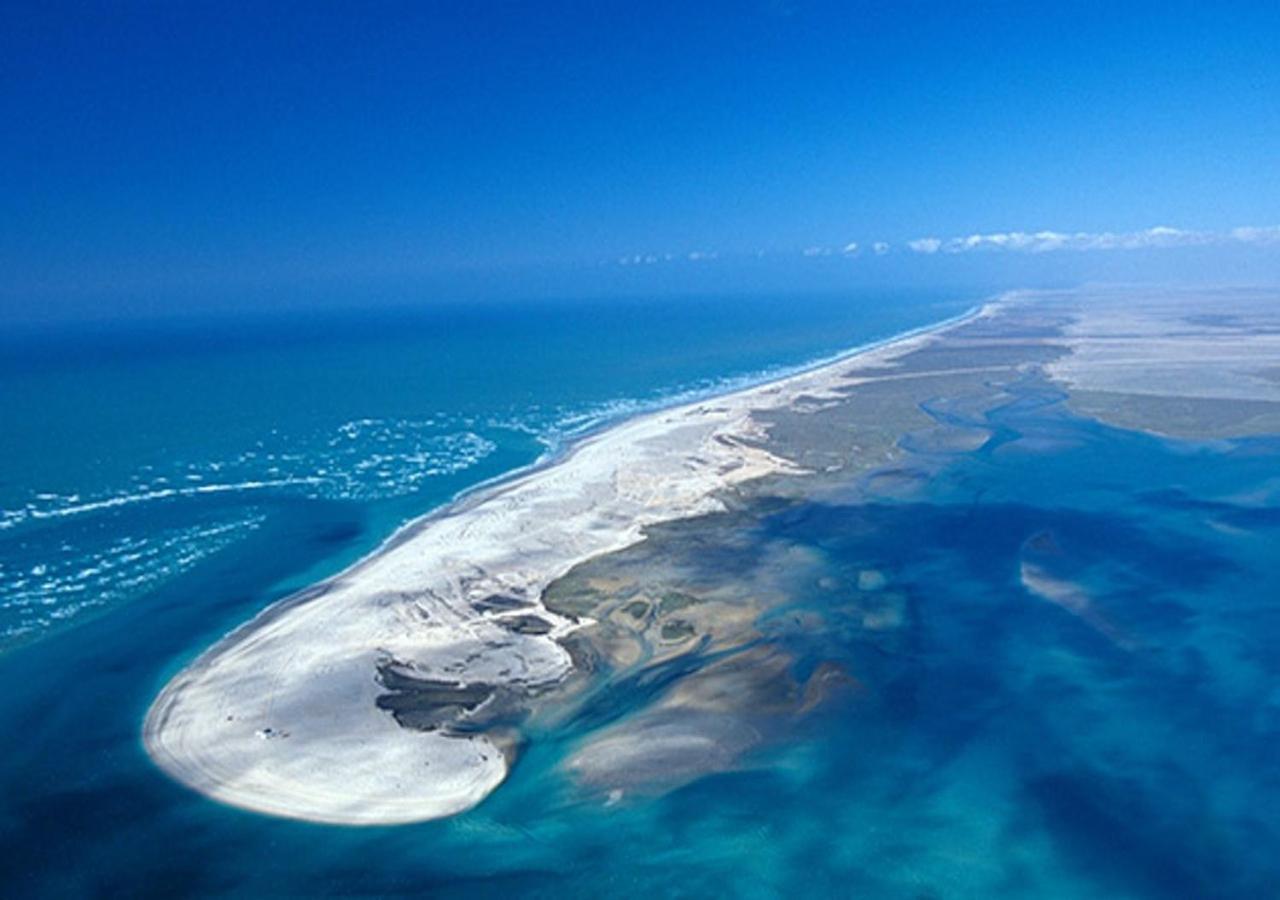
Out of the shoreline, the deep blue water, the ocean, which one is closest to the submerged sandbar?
the shoreline

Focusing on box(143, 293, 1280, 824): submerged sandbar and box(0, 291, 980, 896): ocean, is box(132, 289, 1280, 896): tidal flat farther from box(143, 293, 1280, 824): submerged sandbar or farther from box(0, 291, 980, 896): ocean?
box(0, 291, 980, 896): ocean

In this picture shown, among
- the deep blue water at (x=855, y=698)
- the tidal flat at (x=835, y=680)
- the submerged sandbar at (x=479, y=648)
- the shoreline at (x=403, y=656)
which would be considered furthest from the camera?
the submerged sandbar at (x=479, y=648)

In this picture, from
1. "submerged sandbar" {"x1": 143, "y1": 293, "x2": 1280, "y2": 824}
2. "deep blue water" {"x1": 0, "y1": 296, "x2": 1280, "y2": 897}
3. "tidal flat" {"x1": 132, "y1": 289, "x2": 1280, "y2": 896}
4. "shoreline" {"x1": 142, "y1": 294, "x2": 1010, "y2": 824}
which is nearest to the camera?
"deep blue water" {"x1": 0, "y1": 296, "x2": 1280, "y2": 897}

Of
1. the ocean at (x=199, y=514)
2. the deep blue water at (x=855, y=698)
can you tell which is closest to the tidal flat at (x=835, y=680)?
the deep blue water at (x=855, y=698)

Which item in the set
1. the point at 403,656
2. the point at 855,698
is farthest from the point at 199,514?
the point at 855,698

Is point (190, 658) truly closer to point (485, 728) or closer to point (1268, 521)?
point (485, 728)

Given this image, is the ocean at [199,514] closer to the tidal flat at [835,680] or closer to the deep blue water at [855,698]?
the deep blue water at [855,698]
